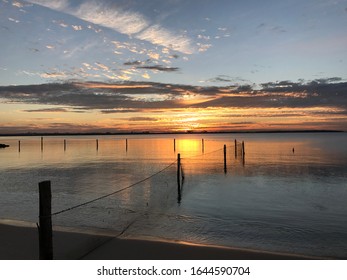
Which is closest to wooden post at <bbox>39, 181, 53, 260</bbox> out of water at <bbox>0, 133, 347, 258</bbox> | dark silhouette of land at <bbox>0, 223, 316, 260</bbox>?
dark silhouette of land at <bbox>0, 223, 316, 260</bbox>

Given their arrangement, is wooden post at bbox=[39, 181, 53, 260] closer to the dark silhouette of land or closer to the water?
the dark silhouette of land

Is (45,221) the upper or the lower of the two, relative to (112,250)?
upper

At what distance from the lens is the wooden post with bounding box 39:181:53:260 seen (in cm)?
745

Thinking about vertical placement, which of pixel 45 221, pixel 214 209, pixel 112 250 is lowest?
pixel 214 209

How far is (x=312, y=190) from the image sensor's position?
2155cm

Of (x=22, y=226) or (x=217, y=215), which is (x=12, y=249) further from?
(x=217, y=215)

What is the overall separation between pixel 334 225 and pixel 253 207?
4372 mm

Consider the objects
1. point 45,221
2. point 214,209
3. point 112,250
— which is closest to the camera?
point 45,221

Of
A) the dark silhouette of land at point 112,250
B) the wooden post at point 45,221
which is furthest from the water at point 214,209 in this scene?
the wooden post at point 45,221

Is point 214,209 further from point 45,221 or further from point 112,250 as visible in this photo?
point 45,221

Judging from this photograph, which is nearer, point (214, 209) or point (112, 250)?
point (112, 250)

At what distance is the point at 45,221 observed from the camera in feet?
24.9

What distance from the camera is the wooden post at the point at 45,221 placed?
7.45 meters

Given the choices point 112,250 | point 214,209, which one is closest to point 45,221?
point 112,250
